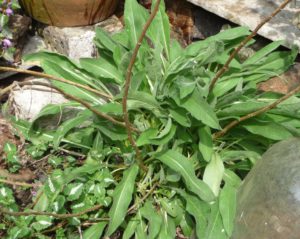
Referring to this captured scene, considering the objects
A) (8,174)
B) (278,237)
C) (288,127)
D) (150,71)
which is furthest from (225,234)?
(8,174)

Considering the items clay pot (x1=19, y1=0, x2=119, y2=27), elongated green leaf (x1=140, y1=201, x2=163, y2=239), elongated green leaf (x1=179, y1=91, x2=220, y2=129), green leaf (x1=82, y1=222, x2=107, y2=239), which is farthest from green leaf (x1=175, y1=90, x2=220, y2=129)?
clay pot (x1=19, y1=0, x2=119, y2=27)

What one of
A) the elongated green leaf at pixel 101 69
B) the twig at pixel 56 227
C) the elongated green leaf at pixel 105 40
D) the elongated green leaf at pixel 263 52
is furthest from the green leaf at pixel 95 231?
the elongated green leaf at pixel 263 52

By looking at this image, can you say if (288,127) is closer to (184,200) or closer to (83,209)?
(184,200)

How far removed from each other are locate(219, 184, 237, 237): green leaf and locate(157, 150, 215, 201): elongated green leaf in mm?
116

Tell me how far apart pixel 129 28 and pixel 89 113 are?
0.64 m

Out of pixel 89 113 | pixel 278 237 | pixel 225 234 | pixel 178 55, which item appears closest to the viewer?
pixel 278 237

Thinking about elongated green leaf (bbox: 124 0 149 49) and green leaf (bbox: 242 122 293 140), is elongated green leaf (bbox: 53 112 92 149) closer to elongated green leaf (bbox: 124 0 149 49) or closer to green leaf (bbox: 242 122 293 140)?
elongated green leaf (bbox: 124 0 149 49)

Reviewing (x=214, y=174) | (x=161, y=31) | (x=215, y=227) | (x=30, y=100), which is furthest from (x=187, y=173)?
(x=30, y=100)

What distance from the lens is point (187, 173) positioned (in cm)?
273

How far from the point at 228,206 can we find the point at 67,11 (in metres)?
1.81

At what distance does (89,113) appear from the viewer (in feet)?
9.58

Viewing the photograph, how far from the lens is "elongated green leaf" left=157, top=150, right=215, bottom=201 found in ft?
8.87

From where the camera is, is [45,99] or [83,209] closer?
[83,209]

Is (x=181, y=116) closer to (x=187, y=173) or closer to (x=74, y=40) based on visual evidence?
(x=187, y=173)
